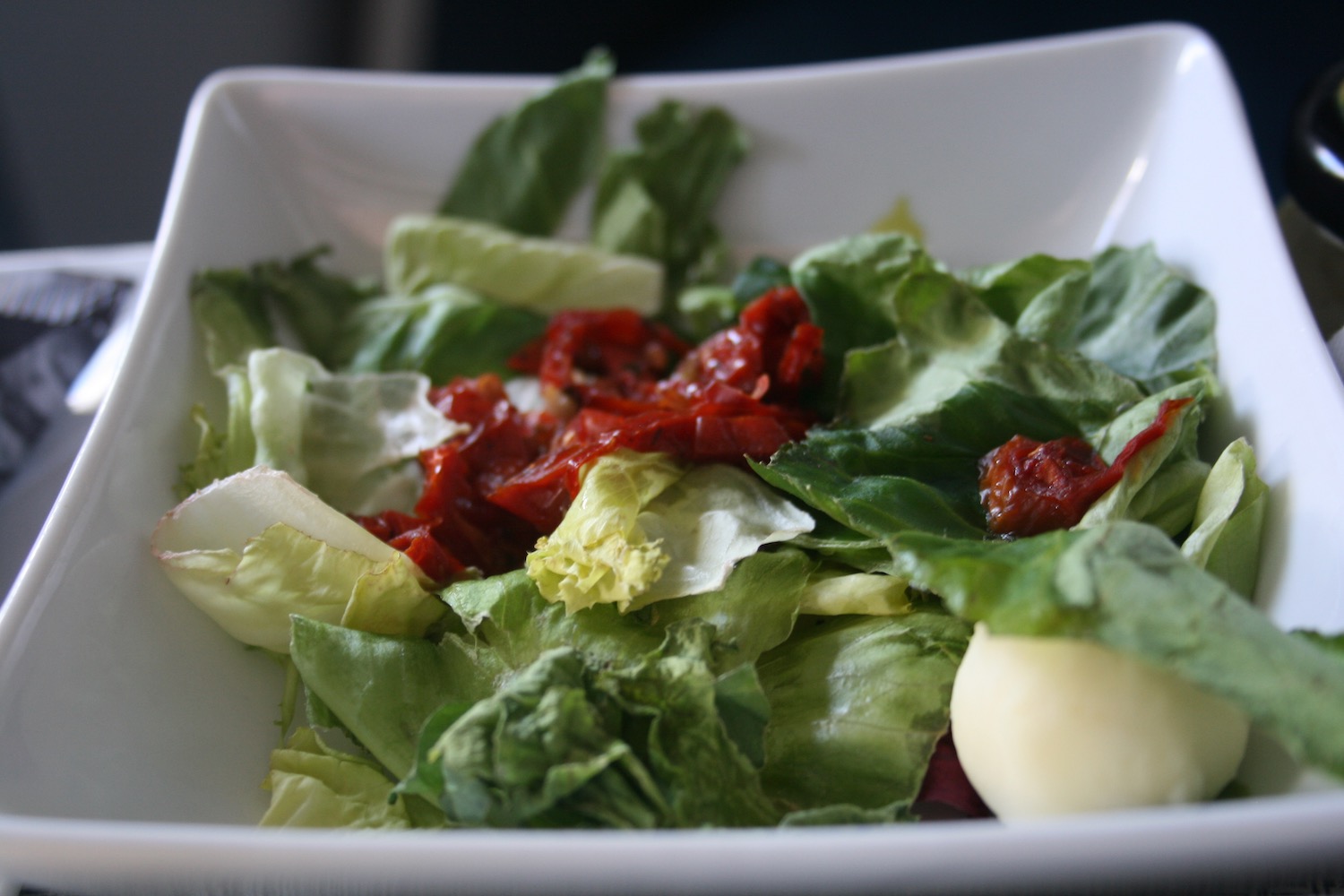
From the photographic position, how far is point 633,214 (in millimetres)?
1438

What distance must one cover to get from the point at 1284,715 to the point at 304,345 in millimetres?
1083

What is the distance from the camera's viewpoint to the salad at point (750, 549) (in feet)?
2.29

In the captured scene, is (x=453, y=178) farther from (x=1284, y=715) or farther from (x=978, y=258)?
(x=1284, y=715)

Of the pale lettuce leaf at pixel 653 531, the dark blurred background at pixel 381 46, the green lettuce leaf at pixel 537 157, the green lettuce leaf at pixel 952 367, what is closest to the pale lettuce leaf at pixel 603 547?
the pale lettuce leaf at pixel 653 531

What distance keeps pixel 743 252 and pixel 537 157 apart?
0.30 meters

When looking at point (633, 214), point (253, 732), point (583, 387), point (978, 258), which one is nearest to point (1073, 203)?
point (978, 258)

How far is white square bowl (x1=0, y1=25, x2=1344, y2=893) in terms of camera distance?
60 centimetres

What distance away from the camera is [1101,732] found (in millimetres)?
687

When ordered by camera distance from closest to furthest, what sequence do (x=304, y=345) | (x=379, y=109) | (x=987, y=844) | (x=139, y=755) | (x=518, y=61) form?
(x=987, y=844)
(x=139, y=755)
(x=304, y=345)
(x=379, y=109)
(x=518, y=61)

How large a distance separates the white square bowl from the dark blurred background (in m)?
0.66

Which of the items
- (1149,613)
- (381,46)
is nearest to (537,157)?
(1149,613)

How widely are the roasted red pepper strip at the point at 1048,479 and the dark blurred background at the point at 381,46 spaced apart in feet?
3.61

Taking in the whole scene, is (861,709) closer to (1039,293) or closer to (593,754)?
(593,754)

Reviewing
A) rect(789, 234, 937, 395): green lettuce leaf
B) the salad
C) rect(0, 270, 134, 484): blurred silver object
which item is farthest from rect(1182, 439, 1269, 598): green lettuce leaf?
rect(0, 270, 134, 484): blurred silver object
